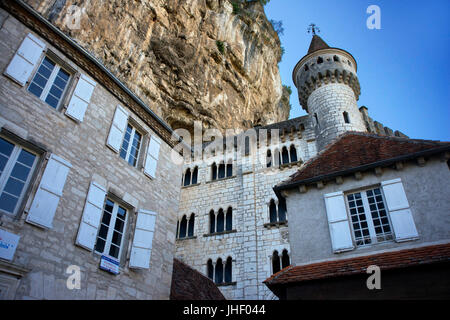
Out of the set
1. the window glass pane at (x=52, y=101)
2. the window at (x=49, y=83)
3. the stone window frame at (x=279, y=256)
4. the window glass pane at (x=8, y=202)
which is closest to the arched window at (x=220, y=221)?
the stone window frame at (x=279, y=256)

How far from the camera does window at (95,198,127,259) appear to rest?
7.60 metres

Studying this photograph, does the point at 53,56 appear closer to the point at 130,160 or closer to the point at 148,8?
the point at 130,160

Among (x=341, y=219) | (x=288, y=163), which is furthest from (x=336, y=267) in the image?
(x=288, y=163)

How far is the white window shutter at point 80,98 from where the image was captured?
772 centimetres

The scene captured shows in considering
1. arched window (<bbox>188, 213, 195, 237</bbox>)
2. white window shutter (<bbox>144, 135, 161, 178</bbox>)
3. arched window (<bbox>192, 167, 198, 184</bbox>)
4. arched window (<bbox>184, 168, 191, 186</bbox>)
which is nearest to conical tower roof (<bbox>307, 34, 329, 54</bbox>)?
arched window (<bbox>192, 167, 198, 184</bbox>)

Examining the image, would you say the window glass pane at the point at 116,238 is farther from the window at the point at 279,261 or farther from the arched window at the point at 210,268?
the arched window at the point at 210,268

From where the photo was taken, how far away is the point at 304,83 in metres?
23.5

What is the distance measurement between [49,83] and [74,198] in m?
2.60

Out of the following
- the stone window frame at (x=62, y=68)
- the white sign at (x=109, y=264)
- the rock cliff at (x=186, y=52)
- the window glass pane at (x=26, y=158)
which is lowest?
the white sign at (x=109, y=264)

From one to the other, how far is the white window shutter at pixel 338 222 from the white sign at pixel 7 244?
22.4 feet

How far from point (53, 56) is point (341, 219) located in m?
7.91

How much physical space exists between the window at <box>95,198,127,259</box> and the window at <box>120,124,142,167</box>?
137 cm

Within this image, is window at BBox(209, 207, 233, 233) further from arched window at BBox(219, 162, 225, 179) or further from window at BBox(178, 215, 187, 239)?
arched window at BBox(219, 162, 225, 179)

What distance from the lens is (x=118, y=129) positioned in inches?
349
